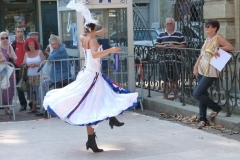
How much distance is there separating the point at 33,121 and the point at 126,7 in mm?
2889

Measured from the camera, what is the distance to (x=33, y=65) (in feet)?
34.7

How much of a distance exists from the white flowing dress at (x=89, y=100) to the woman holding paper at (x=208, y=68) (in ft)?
5.82

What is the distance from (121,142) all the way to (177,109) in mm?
2163

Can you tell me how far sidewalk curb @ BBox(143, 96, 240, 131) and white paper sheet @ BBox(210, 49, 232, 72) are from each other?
0.82 metres

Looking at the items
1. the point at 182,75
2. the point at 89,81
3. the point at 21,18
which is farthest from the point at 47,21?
the point at 89,81

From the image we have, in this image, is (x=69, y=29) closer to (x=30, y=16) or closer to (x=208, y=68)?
(x=208, y=68)

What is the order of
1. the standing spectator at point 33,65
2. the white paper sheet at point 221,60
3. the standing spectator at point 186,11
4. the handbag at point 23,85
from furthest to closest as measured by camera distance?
the standing spectator at point 186,11
the handbag at point 23,85
the standing spectator at point 33,65
the white paper sheet at point 221,60

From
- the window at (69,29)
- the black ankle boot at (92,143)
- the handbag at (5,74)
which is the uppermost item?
the window at (69,29)

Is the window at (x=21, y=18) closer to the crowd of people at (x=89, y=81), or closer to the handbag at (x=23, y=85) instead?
the crowd of people at (x=89, y=81)

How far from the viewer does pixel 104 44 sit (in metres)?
11.4

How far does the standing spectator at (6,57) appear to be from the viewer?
10.3 meters

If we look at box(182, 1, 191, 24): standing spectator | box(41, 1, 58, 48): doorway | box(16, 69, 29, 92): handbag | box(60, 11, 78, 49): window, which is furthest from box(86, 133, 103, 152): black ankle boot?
box(41, 1, 58, 48): doorway

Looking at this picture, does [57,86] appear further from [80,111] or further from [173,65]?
[80,111]

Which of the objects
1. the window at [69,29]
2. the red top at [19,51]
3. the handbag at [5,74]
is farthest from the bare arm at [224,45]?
the red top at [19,51]
